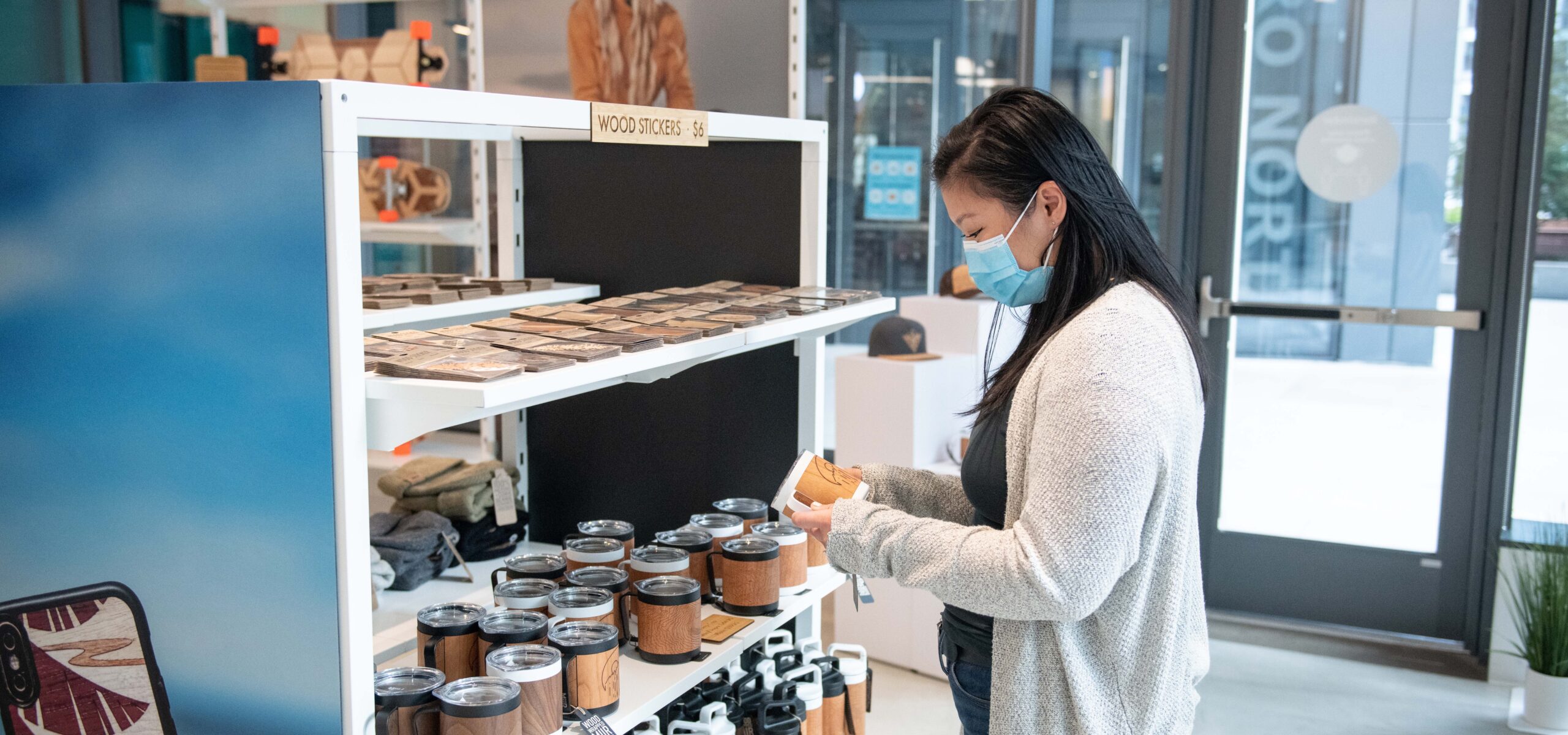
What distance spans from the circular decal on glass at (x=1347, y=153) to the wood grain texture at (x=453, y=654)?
3445mm

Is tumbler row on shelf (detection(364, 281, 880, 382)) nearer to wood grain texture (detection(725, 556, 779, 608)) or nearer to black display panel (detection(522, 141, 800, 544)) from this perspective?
black display panel (detection(522, 141, 800, 544))

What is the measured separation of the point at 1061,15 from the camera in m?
5.13

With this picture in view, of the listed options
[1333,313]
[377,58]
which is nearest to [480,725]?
[377,58]

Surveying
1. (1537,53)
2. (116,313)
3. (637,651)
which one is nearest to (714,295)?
(637,651)

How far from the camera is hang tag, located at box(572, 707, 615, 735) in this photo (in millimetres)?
1426

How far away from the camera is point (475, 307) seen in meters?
2.09

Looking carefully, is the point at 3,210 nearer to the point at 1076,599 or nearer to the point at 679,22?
the point at 1076,599

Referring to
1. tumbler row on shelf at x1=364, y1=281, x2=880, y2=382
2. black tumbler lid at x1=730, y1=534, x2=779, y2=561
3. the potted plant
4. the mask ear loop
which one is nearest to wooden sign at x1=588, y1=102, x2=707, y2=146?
tumbler row on shelf at x1=364, y1=281, x2=880, y2=382

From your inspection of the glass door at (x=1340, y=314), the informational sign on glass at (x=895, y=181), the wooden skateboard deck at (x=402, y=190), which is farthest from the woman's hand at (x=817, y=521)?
the informational sign on glass at (x=895, y=181)

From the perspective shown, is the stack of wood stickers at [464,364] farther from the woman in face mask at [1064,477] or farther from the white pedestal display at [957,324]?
the white pedestal display at [957,324]

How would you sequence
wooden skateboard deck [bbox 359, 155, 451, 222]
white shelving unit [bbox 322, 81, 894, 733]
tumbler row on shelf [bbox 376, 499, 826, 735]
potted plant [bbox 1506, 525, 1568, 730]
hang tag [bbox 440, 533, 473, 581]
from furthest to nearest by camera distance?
wooden skateboard deck [bbox 359, 155, 451, 222], potted plant [bbox 1506, 525, 1568, 730], hang tag [bbox 440, 533, 473, 581], tumbler row on shelf [bbox 376, 499, 826, 735], white shelving unit [bbox 322, 81, 894, 733]

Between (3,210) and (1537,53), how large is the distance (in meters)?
3.96

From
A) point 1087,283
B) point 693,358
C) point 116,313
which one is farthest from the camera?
point 693,358

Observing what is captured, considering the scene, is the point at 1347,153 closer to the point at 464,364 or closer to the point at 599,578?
the point at 599,578
